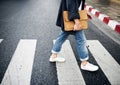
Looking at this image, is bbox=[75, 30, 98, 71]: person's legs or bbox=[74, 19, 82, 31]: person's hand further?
bbox=[75, 30, 98, 71]: person's legs

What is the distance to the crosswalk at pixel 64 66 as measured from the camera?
4.14 meters

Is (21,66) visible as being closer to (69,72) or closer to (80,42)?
(69,72)

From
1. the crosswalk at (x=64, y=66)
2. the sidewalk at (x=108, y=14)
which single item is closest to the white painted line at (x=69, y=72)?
the crosswalk at (x=64, y=66)

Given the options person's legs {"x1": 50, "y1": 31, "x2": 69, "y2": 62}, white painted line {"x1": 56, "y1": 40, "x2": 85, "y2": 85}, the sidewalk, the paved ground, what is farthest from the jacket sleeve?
the paved ground

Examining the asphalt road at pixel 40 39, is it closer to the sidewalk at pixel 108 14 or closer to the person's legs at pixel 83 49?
the person's legs at pixel 83 49

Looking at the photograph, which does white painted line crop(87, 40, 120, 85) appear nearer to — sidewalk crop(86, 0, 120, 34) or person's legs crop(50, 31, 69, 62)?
sidewalk crop(86, 0, 120, 34)

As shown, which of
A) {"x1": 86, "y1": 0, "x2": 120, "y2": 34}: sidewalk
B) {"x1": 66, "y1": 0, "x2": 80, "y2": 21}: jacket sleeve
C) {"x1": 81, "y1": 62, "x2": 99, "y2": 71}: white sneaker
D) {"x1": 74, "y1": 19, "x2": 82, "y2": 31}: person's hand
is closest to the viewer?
{"x1": 66, "y1": 0, "x2": 80, "y2": 21}: jacket sleeve

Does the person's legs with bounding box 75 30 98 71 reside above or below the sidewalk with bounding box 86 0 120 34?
above

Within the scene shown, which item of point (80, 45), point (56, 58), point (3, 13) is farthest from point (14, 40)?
point (3, 13)

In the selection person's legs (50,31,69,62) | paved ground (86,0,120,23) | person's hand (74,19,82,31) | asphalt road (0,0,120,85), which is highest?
person's hand (74,19,82,31)

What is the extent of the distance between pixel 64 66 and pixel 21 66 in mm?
853

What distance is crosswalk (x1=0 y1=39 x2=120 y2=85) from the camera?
414 centimetres

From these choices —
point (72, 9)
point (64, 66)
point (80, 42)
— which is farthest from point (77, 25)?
point (64, 66)

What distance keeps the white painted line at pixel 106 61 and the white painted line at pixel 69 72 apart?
0.53m
